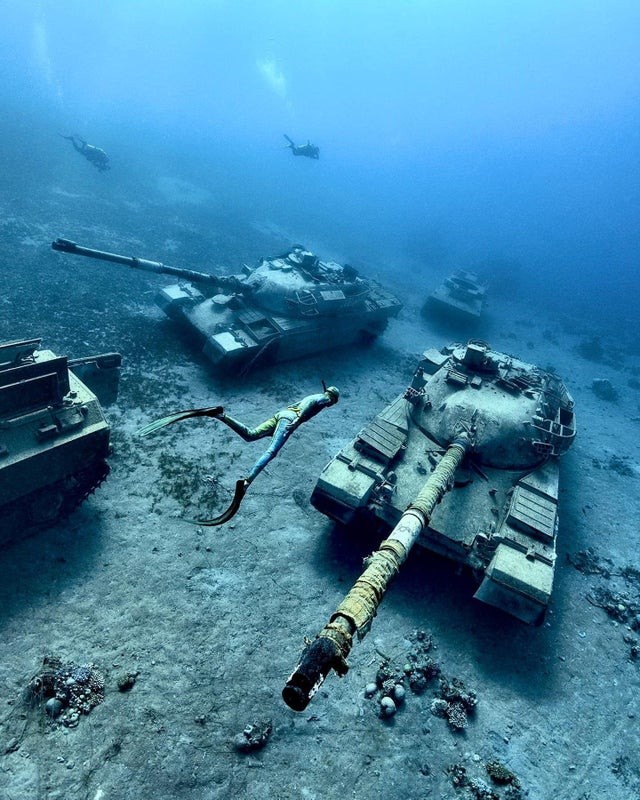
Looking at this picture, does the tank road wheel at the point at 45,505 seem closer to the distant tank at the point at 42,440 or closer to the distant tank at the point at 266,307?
the distant tank at the point at 42,440

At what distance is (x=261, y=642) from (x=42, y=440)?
195 inches

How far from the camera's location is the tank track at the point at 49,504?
7500 mm

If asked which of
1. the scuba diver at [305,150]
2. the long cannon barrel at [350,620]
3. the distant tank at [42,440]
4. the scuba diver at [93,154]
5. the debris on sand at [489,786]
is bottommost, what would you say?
the debris on sand at [489,786]

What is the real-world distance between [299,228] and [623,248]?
185 feet

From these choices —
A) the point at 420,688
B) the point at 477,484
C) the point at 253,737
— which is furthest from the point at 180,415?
the point at 477,484

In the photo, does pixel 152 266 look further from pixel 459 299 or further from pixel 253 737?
pixel 459 299

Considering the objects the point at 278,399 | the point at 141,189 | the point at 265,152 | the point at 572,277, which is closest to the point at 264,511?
the point at 278,399

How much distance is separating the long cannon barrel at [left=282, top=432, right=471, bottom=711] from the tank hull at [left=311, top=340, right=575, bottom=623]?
2656 mm

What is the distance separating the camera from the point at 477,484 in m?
9.38

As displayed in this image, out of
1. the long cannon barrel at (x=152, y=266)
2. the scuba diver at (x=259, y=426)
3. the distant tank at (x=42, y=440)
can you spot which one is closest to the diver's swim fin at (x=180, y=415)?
the scuba diver at (x=259, y=426)

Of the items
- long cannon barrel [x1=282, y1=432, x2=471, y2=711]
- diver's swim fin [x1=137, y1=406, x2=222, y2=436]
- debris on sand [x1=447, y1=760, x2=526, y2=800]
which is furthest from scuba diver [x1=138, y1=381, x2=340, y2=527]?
debris on sand [x1=447, y1=760, x2=526, y2=800]

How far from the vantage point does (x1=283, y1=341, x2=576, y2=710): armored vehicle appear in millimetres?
7387

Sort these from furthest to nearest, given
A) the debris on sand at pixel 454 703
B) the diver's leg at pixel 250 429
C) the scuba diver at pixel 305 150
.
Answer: the scuba diver at pixel 305 150
the debris on sand at pixel 454 703
the diver's leg at pixel 250 429

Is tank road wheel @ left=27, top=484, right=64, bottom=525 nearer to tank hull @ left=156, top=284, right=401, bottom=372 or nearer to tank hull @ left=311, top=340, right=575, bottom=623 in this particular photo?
tank hull @ left=311, top=340, right=575, bottom=623
